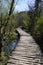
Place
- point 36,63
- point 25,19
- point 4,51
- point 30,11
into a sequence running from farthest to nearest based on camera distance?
point 25,19
point 30,11
point 4,51
point 36,63

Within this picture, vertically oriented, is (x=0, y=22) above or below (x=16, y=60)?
above

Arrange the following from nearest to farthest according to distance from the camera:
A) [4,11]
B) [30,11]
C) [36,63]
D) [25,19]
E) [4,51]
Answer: [36,63], [4,11], [4,51], [30,11], [25,19]

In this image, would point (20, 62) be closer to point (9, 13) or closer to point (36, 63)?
point (36, 63)

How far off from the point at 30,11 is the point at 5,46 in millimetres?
16738

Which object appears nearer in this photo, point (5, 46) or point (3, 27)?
point (3, 27)

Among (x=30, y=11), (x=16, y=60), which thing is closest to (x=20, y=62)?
(x=16, y=60)

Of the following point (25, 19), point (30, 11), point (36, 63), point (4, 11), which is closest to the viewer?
point (36, 63)

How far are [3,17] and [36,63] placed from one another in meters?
2.92

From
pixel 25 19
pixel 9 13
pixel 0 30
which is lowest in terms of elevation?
pixel 25 19

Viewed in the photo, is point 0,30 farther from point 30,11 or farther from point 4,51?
point 30,11

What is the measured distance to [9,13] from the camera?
1009 centimetres

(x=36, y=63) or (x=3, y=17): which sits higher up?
(x=3, y=17)

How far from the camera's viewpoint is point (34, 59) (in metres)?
10.6

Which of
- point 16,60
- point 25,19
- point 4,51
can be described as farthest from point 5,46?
point 25,19
